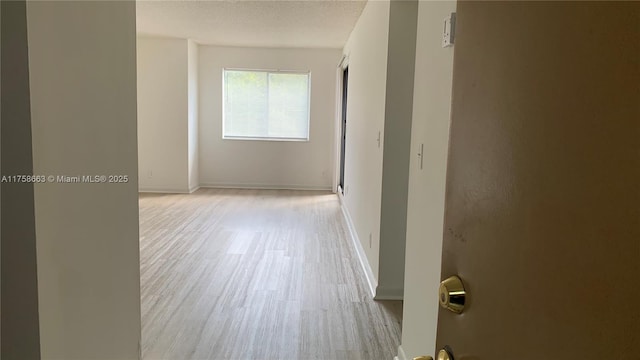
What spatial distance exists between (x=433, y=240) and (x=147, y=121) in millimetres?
6333

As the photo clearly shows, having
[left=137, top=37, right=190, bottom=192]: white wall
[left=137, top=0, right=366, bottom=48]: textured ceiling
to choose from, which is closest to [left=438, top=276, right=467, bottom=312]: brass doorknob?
[left=137, top=0, right=366, bottom=48]: textured ceiling

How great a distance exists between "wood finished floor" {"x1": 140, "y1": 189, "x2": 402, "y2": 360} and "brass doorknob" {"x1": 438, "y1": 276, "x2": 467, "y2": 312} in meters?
1.66

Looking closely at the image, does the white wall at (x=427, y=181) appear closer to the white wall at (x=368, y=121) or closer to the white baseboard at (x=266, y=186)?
the white wall at (x=368, y=121)

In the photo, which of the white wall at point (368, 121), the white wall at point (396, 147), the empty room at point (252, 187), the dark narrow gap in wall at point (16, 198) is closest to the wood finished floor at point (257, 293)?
the empty room at point (252, 187)

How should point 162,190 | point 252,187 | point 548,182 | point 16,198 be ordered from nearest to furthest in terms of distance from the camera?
point 548,182
point 16,198
point 162,190
point 252,187

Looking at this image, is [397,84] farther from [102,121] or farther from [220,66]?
[220,66]

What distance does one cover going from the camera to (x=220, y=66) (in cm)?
741

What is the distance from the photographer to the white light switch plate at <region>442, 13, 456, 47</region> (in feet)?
4.88

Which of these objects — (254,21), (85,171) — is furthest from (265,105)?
(85,171)

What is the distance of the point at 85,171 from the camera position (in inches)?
57.7

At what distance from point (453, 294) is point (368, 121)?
3.12m

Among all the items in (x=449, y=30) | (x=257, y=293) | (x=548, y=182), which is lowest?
(x=257, y=293)

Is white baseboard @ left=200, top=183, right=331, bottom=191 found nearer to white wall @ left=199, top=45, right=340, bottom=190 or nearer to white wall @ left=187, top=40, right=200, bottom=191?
white wall @ left=199, top=45, right=340, bottom=190

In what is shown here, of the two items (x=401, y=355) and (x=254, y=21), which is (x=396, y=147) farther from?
(x=254, y=21)
